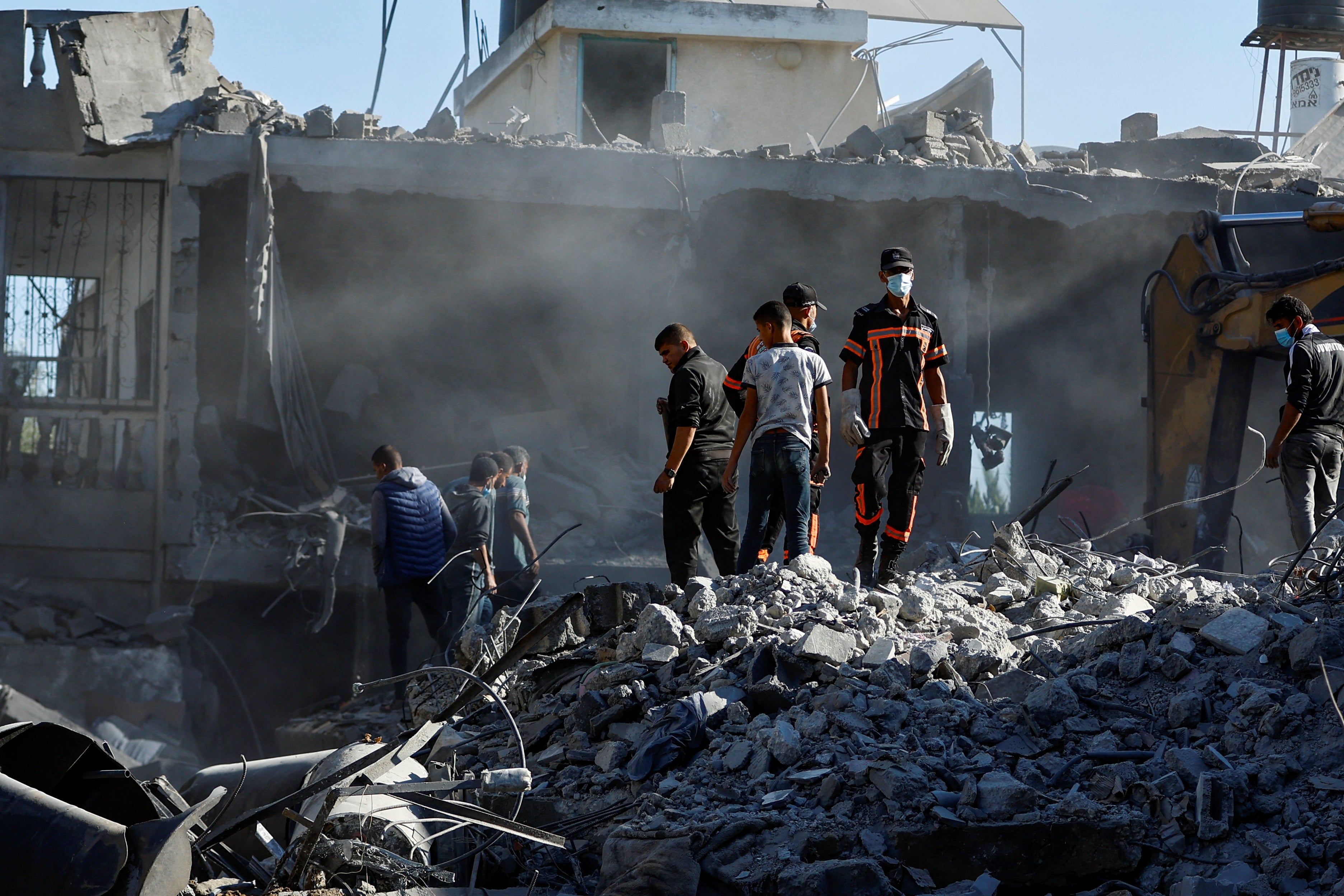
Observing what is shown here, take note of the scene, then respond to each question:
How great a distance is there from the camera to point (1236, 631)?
4047 mm

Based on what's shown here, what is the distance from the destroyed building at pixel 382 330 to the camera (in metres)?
8.74

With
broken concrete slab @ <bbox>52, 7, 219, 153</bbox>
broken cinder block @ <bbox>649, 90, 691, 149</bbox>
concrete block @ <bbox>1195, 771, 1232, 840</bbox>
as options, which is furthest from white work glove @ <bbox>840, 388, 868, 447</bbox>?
broken concrete slab @ <bbox>52, 7, 219, 153</bbox>

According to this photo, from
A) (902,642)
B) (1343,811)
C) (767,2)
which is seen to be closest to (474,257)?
(767,2)

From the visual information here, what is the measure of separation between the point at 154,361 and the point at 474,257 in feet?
9.72

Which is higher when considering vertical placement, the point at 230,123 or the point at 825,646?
the point at 230,123

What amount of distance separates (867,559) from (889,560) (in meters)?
0.13

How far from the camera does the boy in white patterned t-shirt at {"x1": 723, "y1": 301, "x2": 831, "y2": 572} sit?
208 inches

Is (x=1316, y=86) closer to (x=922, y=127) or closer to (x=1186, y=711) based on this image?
(x=922, y=127)

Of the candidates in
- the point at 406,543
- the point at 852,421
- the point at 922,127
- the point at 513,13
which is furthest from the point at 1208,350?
the point at 513,13

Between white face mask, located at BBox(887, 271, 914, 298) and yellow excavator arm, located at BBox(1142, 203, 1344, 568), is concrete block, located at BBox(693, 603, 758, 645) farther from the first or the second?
yellow excavator arm, located at BBox(1142, 203, 1344, 568)

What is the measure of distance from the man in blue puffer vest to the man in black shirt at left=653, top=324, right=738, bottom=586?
5.96 feet

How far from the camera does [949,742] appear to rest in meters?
3.68

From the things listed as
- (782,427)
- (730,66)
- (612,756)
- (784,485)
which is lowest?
(612,756)

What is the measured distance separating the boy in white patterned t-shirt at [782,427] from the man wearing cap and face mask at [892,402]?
0.52ft
